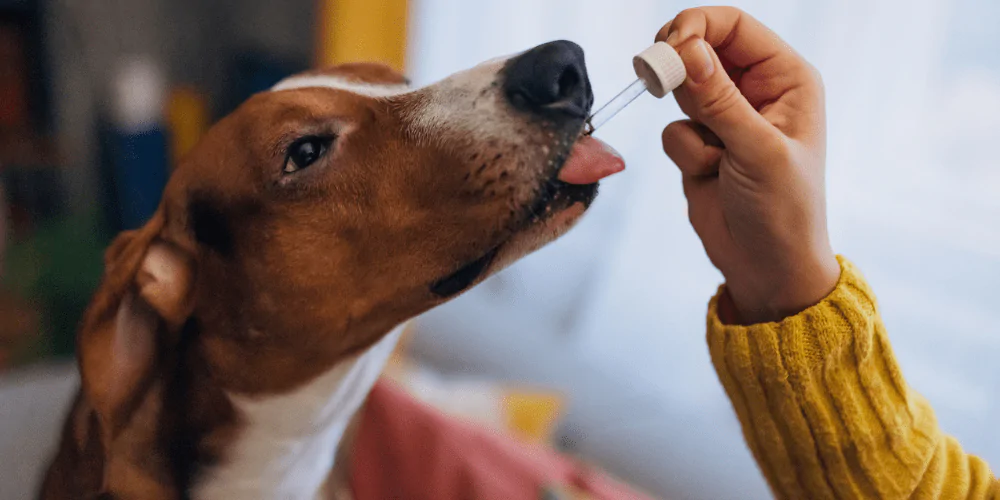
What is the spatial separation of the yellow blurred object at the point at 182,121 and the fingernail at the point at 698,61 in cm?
292

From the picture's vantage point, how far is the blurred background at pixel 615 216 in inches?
60.4

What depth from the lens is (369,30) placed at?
2805mm

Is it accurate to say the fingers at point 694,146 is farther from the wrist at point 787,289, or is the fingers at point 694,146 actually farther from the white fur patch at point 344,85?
the white fur patch at point 344,85

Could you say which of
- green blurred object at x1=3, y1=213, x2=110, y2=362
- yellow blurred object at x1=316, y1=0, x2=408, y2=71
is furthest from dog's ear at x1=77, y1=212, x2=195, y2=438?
green blurred object at x1=3, y1=213, x2=110, y2=362

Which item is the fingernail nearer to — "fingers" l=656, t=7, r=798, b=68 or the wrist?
"fingers" l=656, t=7, r=798, b=68

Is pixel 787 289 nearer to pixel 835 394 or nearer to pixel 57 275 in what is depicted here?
pixel 835 394

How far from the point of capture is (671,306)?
2000 millimetres

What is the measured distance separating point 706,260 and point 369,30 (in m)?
1.61

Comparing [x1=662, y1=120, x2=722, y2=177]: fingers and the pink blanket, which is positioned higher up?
[x1=662, y1=120, x2=722, y2=177]: fingers

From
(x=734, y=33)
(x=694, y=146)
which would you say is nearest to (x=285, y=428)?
(x=694, y=146)

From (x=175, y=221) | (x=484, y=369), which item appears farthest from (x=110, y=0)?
(x=175, y=221)

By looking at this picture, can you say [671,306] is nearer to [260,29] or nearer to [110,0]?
[260,29]

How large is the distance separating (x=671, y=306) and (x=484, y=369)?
58 centimetres

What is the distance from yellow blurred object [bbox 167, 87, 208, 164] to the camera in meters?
3.31
